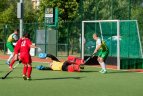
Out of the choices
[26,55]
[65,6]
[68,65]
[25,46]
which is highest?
[65,6]

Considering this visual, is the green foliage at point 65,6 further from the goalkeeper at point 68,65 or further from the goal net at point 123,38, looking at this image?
the goalkeeper at point 68,65

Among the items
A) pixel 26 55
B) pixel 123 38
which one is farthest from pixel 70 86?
pixel 123 38

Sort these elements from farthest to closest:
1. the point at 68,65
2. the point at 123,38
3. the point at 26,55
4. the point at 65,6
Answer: the point at 65,6
the point at 123,38
the point at 68,65
the point at 26,55

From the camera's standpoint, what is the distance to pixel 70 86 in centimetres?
1519

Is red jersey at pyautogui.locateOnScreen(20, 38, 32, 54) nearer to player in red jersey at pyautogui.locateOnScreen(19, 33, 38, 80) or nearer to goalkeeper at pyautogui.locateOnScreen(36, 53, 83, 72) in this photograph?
player in red jersey at pyautogui.locateOnScreen(19, 33, 38, 80)

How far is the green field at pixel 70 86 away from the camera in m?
13.4

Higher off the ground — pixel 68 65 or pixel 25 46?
pixel 25 46

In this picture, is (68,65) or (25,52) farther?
(68,65)

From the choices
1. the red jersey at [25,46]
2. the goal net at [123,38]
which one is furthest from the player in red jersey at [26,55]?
the goal net at [123,38]

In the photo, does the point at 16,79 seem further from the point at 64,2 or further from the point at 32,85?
the point at 64,2

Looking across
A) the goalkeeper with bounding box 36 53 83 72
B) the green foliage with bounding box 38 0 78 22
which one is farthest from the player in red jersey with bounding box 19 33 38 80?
the green foliage with bounding box 38 0 78 22

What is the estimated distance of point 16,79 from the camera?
57.1 feet

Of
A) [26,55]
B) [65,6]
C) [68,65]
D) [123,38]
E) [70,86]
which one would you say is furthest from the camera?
[65,6]

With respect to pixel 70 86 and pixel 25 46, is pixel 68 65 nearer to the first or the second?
pixel 25 46
